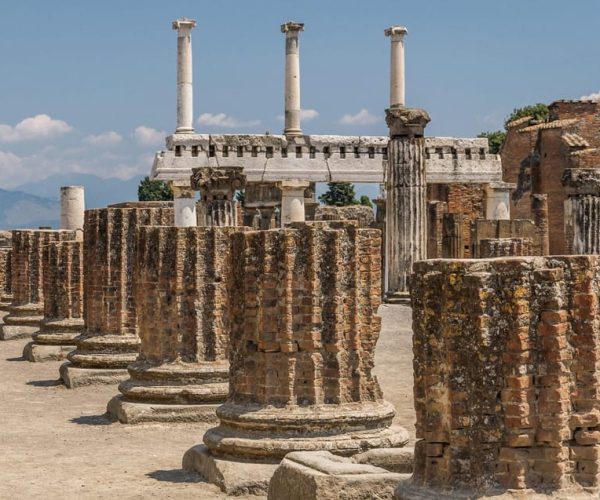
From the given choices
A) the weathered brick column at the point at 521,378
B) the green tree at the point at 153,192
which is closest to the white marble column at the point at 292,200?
the weathered brick column at the point at 521,378

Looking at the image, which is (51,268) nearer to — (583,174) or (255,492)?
(583,174)

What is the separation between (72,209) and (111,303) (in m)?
10.7

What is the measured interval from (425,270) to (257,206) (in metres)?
24.9

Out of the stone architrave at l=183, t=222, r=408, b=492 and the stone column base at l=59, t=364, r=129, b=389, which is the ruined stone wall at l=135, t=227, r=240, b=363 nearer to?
the stone architrave at l=183, t=222, r=408, b=492

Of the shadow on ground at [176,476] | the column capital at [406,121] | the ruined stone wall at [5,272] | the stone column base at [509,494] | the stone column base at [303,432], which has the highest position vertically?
the column capital at [406,121]

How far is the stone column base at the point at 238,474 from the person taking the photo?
9.06 m

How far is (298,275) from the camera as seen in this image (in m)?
9.59

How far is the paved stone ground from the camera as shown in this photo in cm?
941

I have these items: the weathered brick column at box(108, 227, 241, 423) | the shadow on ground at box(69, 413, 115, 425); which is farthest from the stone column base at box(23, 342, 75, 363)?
the weathered brick column at box(108, 227, 241, 423)

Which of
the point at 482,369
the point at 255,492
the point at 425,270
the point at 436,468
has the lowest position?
the point at 255,492

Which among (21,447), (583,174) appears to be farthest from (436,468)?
(583,174)

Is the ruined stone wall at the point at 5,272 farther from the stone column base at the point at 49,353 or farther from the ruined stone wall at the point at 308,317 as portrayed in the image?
the ruined stone wall at the point at 308,317

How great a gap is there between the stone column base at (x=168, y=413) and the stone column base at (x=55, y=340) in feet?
22.0

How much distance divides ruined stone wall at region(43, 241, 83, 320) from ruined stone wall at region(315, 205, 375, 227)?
626 cm
